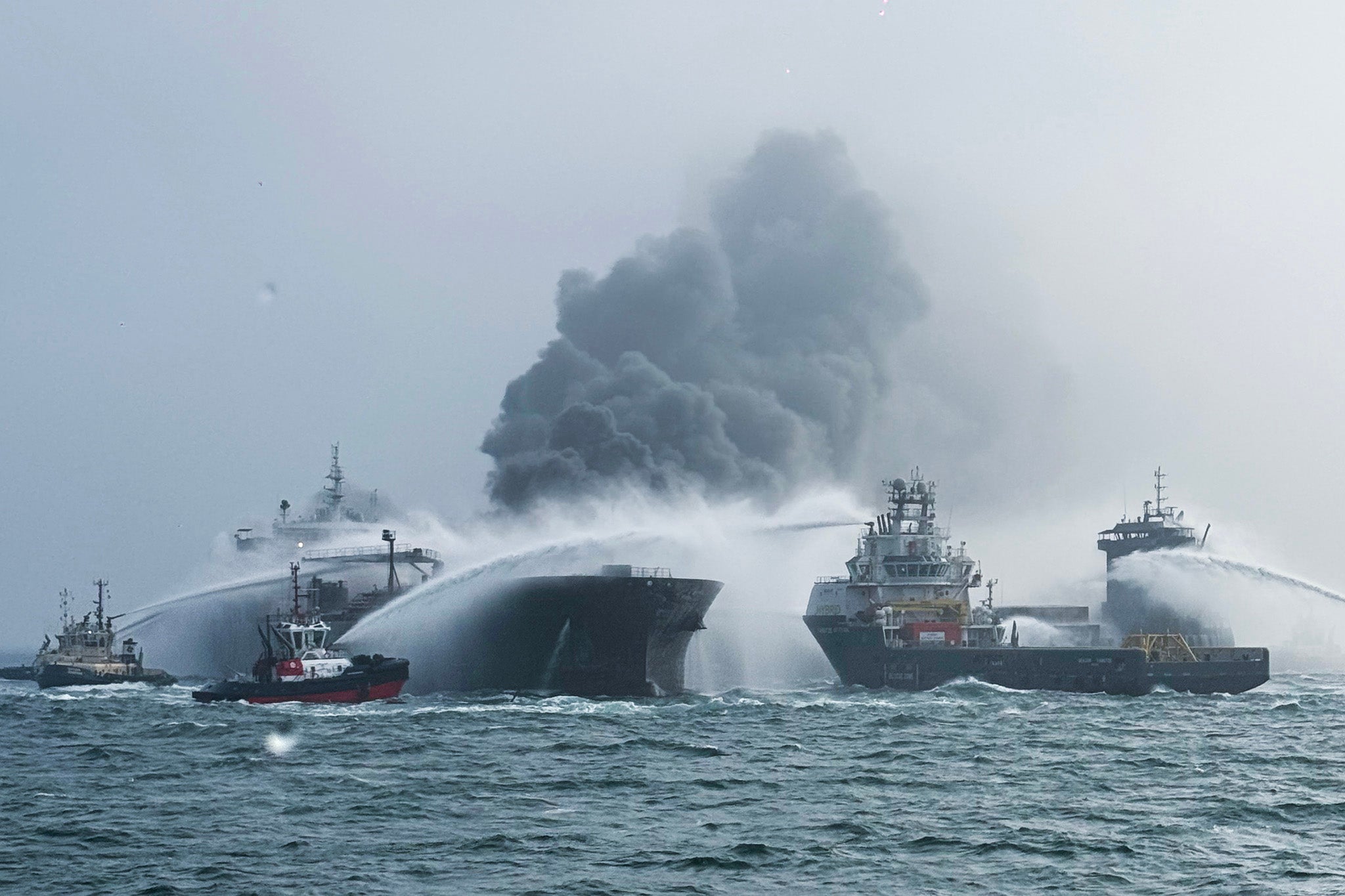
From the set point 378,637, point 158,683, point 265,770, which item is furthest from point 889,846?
point 158,683

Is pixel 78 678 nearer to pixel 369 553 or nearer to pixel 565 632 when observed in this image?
pixel 369 553

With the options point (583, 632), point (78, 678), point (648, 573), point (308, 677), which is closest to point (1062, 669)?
point (648, 573)

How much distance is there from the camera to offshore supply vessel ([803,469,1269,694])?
268ft

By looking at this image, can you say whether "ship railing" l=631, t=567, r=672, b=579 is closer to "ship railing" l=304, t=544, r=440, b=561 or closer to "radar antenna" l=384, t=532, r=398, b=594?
"radar antenna" l=384, t=532, r=398, b=594

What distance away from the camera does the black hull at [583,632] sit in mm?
66750

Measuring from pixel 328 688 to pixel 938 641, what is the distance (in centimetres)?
3938

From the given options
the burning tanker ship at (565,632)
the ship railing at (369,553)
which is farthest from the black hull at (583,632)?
the ship railing at (369,553)

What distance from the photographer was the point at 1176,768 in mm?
44781

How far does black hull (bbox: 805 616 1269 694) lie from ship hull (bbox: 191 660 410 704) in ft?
110

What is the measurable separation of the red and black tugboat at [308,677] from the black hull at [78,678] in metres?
26.7

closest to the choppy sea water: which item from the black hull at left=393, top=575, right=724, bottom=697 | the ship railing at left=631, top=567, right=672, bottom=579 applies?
the black hull at left=393, top=575, right=724, bottom=697

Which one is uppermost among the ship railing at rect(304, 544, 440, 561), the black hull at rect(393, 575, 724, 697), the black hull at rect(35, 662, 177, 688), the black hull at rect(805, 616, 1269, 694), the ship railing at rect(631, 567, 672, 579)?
the ship railing at rect(304, 544, 440, 561)

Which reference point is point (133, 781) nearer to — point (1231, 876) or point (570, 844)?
point (570, 844)

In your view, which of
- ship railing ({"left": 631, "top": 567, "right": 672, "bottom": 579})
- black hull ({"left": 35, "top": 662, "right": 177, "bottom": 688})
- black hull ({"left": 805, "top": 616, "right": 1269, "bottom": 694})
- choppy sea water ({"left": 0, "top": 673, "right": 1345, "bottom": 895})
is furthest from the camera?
black hull ({"left": 35, "top": 662, "right": 177, "bottom": 688})
